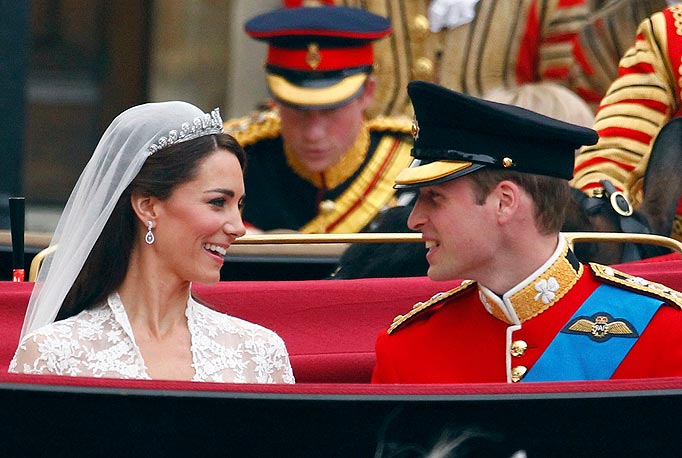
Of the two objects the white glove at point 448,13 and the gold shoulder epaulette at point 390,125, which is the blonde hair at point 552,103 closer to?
the gold shoulder epaulette at point 390,125

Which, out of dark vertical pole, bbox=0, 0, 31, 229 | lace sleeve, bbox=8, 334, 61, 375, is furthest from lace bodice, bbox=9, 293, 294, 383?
dark vertical pole, bbox=0, 0, 31, 229

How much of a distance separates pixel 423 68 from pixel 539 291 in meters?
3.16

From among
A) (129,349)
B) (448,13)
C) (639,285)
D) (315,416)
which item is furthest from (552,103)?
(315,416)

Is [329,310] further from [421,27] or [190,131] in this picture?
[421,27]

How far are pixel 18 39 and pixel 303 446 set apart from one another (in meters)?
2.76

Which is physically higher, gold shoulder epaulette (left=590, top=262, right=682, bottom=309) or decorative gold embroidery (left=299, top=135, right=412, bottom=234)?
gold shoulder epaulette (left=590, top=262, right=682, bottom=309)

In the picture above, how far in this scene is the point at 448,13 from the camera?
20.4 ft

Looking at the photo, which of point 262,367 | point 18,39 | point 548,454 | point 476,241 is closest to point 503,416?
point 548,454

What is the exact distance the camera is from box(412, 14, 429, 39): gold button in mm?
6191

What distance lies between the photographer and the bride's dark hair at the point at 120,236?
313 centimetres

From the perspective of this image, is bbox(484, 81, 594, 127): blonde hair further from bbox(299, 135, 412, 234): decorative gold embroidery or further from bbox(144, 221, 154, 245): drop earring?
bbox(144, 221, 154, 245): drop earring

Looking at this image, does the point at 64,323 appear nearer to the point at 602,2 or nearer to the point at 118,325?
the point at 118,325

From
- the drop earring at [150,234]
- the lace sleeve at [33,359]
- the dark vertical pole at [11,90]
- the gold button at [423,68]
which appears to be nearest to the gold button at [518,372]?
the drop earring at [150,234]

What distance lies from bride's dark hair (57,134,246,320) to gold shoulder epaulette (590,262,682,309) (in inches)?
27.0
